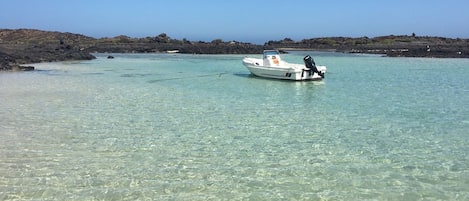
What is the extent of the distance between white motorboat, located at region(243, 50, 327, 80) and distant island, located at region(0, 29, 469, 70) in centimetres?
2824

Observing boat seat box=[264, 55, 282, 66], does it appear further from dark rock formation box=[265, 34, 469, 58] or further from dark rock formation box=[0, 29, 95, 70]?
dark rock formation box=[265, 34, 469, 58]

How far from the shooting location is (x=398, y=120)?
1205 centimetres

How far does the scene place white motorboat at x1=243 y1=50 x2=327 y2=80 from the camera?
23.0m

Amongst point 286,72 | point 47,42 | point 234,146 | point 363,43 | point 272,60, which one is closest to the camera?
point 234,146

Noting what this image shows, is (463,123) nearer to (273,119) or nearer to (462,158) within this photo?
(462,158)

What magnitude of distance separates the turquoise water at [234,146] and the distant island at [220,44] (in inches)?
1485

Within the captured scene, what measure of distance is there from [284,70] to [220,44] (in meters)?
43.3

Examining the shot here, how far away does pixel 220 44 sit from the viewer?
216 ft

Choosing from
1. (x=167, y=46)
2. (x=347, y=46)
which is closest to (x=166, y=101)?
(x=167, y=46)

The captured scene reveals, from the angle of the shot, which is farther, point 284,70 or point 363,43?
point 363,43

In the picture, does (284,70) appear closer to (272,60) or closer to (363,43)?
(272,60)

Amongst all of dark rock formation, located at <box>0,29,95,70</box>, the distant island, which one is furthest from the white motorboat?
the distant island

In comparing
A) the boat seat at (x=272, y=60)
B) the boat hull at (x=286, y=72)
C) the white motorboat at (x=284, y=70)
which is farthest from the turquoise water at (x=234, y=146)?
the boat seat at (x=272, y=60)

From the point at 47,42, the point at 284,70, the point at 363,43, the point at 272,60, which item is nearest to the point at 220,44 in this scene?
the point at 363,43
